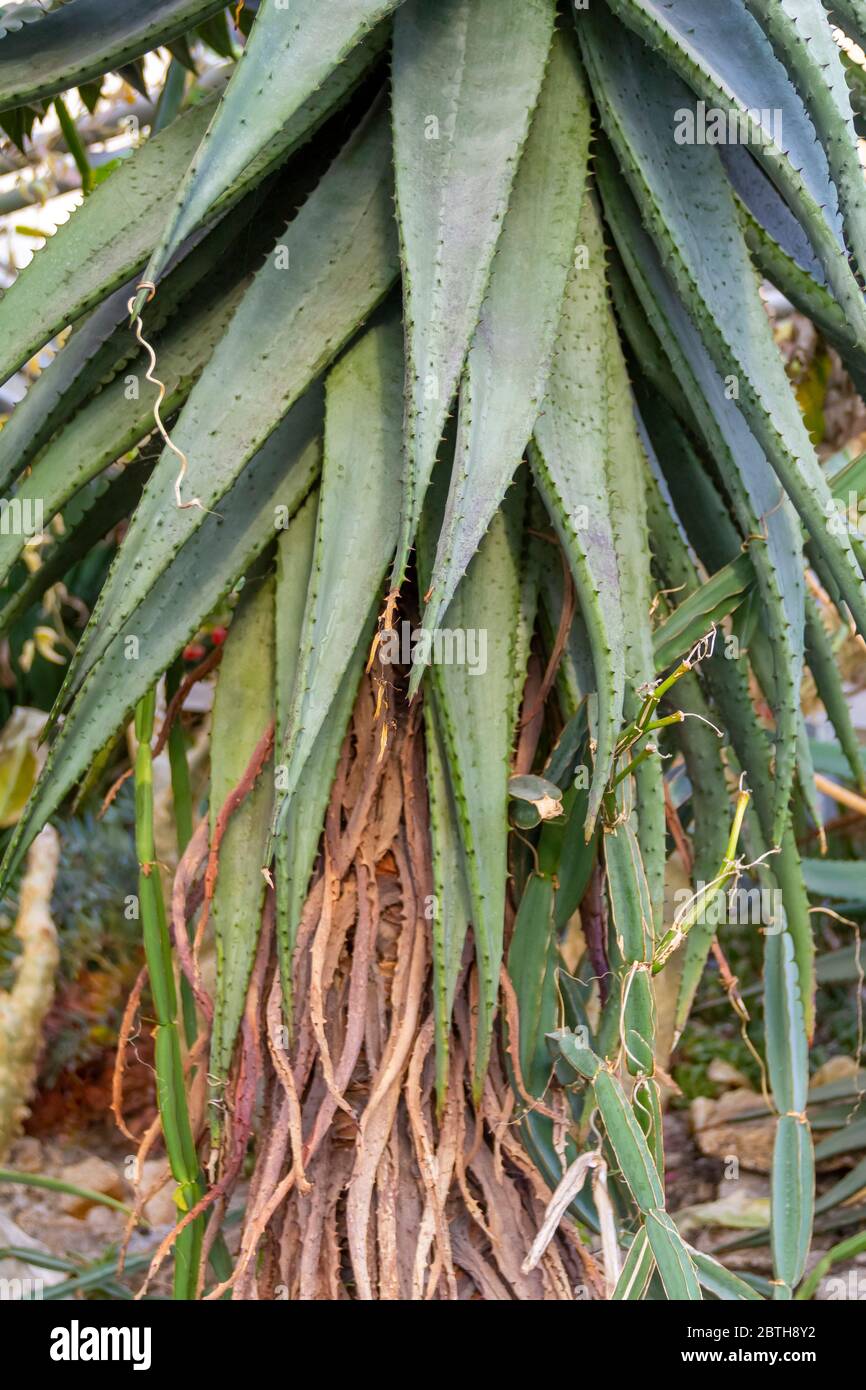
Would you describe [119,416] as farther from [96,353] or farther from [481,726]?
[481,726]

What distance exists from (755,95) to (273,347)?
28 centimetres

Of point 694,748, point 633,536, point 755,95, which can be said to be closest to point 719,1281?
point 694,748

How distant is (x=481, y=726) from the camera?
0.63 m

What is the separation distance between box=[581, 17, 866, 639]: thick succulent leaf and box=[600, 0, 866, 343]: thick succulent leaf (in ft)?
0.05

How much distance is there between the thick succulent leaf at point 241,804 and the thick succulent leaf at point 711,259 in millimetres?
284

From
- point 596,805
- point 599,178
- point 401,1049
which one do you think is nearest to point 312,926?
point 401,1049

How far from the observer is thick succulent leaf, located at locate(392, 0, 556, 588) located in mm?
536

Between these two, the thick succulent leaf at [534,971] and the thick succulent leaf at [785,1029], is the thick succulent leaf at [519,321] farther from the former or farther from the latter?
the thick succulent leaf at [785,1029]

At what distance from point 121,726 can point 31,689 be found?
153 cm

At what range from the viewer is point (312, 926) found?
0.67 m

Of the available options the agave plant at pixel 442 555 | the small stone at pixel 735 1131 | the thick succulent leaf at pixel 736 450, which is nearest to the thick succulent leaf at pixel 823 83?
the agave plant at pixel 442 555

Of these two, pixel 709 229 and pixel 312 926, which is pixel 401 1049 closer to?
pixel 312 926

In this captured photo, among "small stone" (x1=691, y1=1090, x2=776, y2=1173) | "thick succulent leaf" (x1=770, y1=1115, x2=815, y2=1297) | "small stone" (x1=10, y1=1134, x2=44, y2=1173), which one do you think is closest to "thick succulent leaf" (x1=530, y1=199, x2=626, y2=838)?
"thick succulent leaf" (x1=770, y1=1115, x2=815, y2=1297)

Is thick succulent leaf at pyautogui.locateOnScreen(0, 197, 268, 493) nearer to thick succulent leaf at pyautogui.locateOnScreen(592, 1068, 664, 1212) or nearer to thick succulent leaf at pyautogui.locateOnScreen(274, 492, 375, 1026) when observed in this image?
thick succulent leaf at pyautogui.locateOnScreen(274, 492, 375, 1026)
